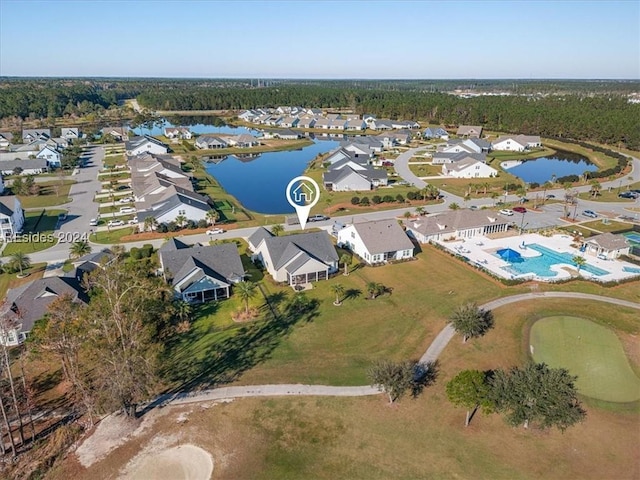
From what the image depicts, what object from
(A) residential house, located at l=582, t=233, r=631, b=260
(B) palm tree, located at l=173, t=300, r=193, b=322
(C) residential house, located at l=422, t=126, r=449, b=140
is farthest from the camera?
(C) residential house, located at l=422, t=126, r=449, b=140

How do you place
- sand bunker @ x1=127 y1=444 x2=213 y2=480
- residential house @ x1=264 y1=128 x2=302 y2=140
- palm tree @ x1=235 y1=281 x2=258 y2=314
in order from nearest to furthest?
sand bunker @ x1=127 y1=444 x2=213 y2=480 < palm tree @ x1=235 y1=281 x2=258 y2=314 < residential house @ x1=264 y1=128 x2=302 y2=140

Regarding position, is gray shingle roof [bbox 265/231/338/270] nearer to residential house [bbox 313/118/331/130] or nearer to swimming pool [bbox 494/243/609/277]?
swimming pool [bbox 494/243/609/277]

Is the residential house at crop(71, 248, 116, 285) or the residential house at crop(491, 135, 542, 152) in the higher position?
the residential house at crop(491, 135, 542, 152)

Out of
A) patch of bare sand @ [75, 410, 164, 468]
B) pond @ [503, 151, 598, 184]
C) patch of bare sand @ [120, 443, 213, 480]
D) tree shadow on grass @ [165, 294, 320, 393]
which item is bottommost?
patch of bare sand @ [75, 410, 164, 468]

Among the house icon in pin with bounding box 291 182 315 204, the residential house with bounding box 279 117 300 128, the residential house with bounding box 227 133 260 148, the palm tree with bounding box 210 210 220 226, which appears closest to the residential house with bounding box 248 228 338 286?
the palm tree with bounding box 210 210 220 226

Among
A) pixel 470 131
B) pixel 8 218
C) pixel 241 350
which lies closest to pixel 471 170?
pixel 470 131

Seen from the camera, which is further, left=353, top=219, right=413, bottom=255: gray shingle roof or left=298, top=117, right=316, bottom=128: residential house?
left=298, top=117, right=316, bottom=128: residential house

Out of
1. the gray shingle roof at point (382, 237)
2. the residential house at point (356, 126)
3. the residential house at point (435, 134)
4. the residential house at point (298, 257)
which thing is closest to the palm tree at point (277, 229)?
the residential house at point (298, 257)
